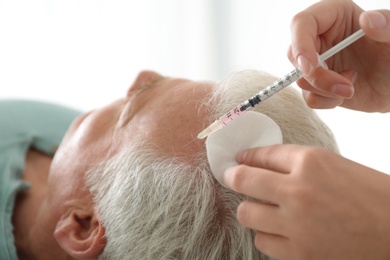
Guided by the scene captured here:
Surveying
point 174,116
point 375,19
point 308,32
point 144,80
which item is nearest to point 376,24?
point 375,19

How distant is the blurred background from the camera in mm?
2164

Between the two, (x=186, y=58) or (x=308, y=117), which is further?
(x=186, y=58)

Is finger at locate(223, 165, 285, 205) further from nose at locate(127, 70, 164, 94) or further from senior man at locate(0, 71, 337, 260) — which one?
nose at locate(127, 70, 164, 94)

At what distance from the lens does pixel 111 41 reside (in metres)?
2.25

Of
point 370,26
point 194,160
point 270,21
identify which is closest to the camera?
point 370,26

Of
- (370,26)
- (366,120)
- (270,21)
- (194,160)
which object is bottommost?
(366,120)

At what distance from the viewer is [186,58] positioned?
2.43 metres

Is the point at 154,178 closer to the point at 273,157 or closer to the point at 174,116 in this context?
the point at 174,116

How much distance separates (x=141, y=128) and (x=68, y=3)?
51.7 inches

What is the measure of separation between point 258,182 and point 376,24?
370mm

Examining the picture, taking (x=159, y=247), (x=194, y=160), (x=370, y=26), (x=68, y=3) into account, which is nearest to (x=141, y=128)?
(x=194, y=160)

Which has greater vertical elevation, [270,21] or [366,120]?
[270,21]

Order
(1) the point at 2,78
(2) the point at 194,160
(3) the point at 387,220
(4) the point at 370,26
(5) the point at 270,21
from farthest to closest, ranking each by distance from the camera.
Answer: (1) the point at 2,78 → (5) the point at 270,21 → (2) the point at 194,160 → (4) the point at 370,26 → (3) the point at 387,220

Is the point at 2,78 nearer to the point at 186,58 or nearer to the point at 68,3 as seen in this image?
the point at 68,3
